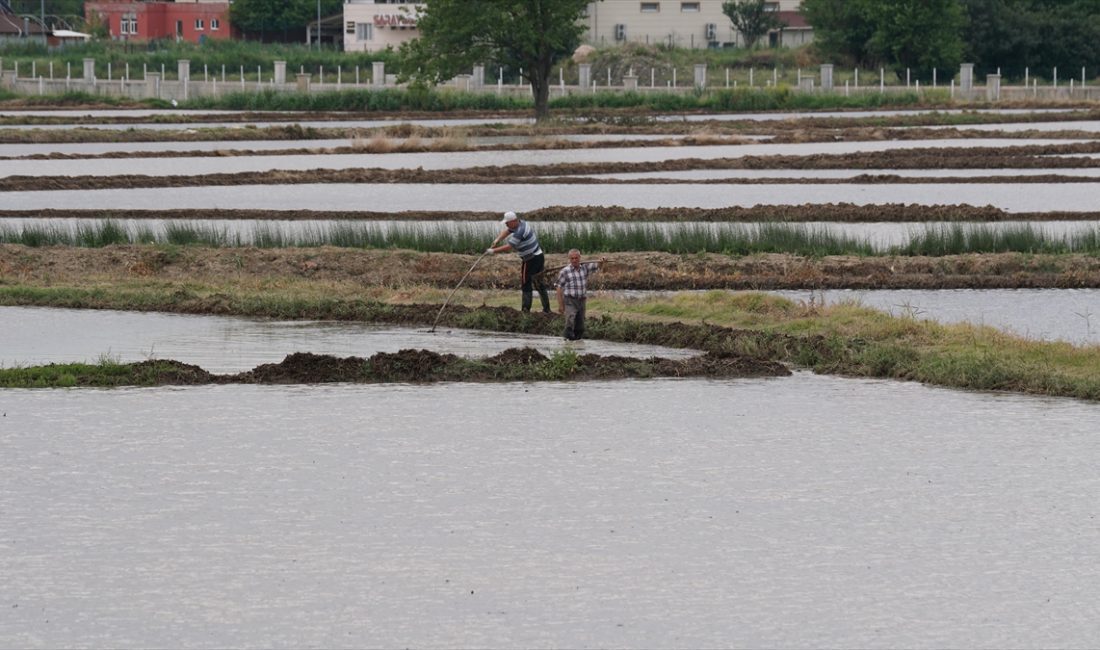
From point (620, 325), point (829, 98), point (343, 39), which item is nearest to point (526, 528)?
point (620, 325)

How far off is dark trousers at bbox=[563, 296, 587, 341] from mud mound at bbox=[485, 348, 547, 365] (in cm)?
151

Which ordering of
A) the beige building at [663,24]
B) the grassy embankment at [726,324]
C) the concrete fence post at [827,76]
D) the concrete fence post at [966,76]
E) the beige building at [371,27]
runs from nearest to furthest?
the grassy embankment at [726,324] < the concrete fence post at [966,76] < the concrete fence post at [827,76] < the beige building at [663,24] < the beige building at [371,27]

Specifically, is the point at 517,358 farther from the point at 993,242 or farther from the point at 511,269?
the point at 993,242

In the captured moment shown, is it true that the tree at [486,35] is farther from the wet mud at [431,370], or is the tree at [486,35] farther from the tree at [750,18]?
the wet mud at [431,370]

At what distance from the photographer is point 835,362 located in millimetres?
21531

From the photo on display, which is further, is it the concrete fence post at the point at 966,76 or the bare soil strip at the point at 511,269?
the concrete fence post at the point at 966,76

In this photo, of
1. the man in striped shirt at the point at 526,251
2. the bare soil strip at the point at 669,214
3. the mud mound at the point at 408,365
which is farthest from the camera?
the bare soil strip at the point at 669,214

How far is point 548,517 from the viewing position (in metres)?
14.5

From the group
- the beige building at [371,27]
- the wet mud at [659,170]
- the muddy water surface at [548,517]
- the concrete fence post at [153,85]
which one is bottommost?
the muddy water surface at [548,517]

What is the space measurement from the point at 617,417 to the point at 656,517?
164 inches

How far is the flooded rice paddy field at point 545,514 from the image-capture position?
468 inches

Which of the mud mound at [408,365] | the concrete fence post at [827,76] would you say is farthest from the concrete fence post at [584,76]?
the mud mound at [408,365]

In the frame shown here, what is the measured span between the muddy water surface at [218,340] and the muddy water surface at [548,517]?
2174 millimetres

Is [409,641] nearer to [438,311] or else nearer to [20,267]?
[438,311]
